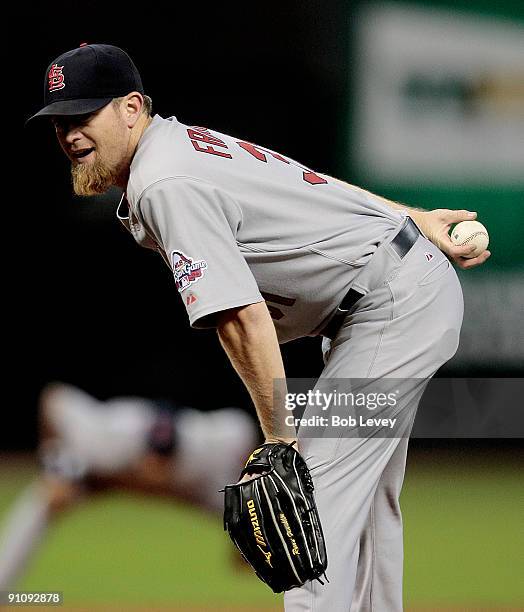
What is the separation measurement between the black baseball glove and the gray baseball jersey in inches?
8.9

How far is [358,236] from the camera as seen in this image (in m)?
1.50

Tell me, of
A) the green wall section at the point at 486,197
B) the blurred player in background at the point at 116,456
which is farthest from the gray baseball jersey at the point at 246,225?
the green wall section at the point at 486,197

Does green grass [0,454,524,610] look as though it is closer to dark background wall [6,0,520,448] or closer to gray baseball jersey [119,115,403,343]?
dark background wall [6,0,520,448]

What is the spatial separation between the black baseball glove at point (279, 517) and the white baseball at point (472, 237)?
57cm

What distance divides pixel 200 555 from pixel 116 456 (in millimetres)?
350

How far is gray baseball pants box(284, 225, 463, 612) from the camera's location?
4.64 ft

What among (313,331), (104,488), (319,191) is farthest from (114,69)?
(104,488)

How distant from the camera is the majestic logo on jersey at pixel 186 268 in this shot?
129 centimetres

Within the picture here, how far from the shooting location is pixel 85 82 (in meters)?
1.44

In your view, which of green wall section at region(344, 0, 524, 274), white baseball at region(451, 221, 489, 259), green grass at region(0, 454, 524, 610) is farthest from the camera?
green wall section at region(344, 0, 524, 274)

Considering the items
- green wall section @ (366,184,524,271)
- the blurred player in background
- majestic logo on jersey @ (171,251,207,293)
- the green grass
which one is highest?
majestic logo on jersey @ (171,251,207,293)

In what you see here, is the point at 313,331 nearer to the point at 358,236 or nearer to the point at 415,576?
the point at 358,236

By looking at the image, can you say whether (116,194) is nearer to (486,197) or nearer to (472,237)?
(486,197)

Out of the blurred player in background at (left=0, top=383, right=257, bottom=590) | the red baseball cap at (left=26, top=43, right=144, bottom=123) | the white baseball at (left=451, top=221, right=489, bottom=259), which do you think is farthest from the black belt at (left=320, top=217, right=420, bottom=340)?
the blurred player in background at (left=0, top=383, right=257, bottom=590)
